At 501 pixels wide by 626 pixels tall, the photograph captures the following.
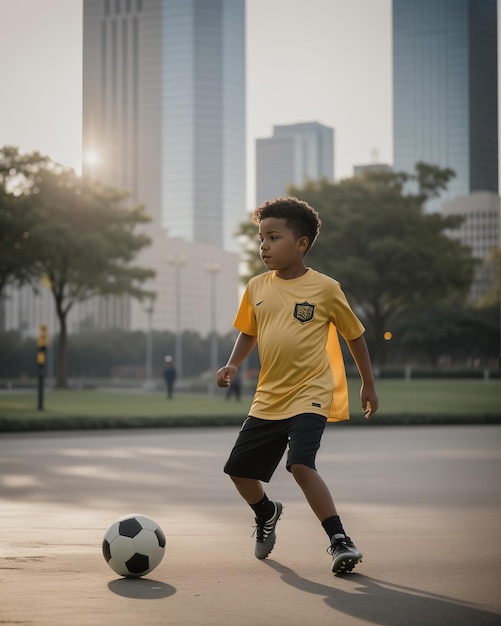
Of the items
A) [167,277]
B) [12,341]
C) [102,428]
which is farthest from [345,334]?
[167,277]

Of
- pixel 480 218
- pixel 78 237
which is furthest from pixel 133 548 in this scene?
pixel 480 218

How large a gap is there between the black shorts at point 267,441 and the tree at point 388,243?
42291 mm

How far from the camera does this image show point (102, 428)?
2262 cm

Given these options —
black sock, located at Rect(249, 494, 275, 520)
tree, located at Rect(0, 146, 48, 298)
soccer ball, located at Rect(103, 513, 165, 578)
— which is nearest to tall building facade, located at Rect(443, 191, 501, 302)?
tree, located at Rect(0, 146, 48, 298)

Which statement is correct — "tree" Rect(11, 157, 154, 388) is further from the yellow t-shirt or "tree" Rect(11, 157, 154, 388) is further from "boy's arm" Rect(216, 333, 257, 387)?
the yellow t-shirt

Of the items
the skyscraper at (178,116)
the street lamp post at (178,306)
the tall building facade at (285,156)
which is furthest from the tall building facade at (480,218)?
the skyscraper at (178,116)

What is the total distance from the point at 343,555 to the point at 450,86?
80.5 metres

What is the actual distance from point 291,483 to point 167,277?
122154 mm

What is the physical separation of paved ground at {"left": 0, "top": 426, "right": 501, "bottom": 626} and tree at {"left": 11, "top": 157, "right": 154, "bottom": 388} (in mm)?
27871

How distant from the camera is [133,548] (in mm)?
5133

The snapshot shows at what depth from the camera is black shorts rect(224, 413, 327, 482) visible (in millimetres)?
5328

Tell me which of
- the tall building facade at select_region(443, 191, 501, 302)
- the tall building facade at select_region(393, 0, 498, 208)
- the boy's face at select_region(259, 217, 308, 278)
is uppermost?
the tall building facade at select_region(393, 0, 498, 208)

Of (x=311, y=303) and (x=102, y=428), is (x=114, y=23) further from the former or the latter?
(x=311, y=303)

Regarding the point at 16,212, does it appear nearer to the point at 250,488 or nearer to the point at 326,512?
the point at 250,488
